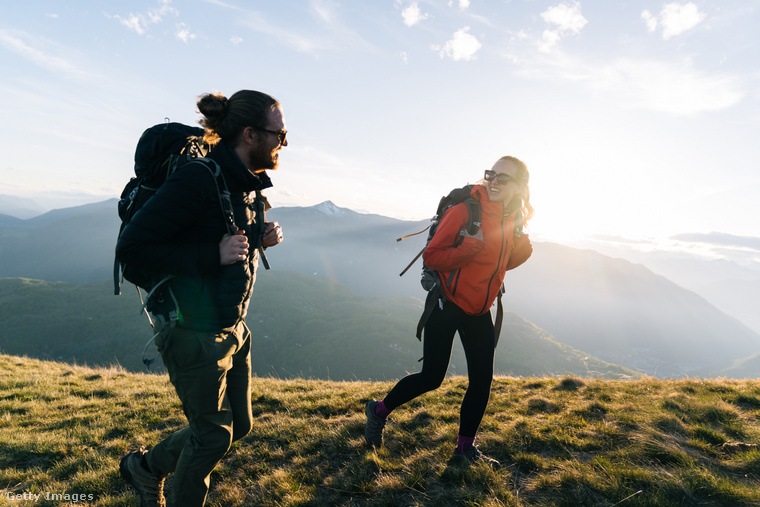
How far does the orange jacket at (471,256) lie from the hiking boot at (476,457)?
1862mm

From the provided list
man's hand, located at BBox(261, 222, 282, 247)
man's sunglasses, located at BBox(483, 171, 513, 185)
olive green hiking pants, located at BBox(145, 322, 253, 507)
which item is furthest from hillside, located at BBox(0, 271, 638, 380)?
man's sunglasses, located at BBox(483, 171, 513, 185)

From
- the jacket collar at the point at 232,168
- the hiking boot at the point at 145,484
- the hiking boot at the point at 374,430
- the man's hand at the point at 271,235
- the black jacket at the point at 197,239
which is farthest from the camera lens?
the hiking boot at the point at 374,430

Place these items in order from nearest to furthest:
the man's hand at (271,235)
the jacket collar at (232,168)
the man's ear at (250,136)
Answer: the jacket collar at (232,168) → the man's ear at (250,136) → the man's hand at (271,235)

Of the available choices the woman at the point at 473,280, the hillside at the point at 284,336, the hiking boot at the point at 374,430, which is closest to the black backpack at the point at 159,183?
the woman at the point at 473,280

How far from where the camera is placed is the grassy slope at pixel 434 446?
372cm

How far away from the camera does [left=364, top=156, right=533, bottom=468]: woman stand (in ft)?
14.3

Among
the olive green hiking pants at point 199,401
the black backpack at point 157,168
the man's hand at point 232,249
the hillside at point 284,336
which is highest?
the black backpack at point 157,168

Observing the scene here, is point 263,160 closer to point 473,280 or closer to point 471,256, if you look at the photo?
point 471,256

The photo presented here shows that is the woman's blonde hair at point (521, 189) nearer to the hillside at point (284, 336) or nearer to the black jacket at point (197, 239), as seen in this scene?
the black jacket at point (197, 239)

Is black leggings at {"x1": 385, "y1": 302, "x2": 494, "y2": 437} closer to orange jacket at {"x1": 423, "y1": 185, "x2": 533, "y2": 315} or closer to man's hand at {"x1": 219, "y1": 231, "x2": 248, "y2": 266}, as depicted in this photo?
orange jacket at {"x1": 423, "y1": 185, "x2": 533, "y2": 315}

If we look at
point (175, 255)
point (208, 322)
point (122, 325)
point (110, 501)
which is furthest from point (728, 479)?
point (122, 325)

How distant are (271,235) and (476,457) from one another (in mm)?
3892

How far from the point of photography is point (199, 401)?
9.71ft

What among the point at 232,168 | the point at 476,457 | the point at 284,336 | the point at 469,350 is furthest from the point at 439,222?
the point at 284,336
